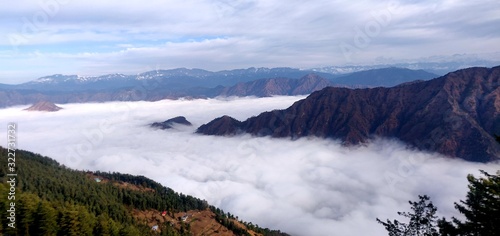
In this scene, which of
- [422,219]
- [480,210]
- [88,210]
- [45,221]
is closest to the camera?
[480,210]

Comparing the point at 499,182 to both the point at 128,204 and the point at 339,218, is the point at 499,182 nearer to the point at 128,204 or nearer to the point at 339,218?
the point at 128,204

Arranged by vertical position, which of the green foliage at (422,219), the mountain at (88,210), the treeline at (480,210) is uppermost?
the treeline at (480,210)

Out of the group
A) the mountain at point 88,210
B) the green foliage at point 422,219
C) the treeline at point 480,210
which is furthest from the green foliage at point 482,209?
the mountain at point 88,210

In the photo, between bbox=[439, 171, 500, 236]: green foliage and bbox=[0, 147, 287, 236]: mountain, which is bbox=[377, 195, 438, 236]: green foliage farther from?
bbox=[0, 147, 287, 236]: mountain

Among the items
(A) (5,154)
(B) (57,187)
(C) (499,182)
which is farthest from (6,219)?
(A) (5,154)

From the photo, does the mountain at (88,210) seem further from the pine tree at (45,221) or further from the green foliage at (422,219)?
the green foliage at (422,219)

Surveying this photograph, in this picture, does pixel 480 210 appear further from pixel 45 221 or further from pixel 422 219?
pixel 45 221

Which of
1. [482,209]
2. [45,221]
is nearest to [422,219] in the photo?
[482,209]
